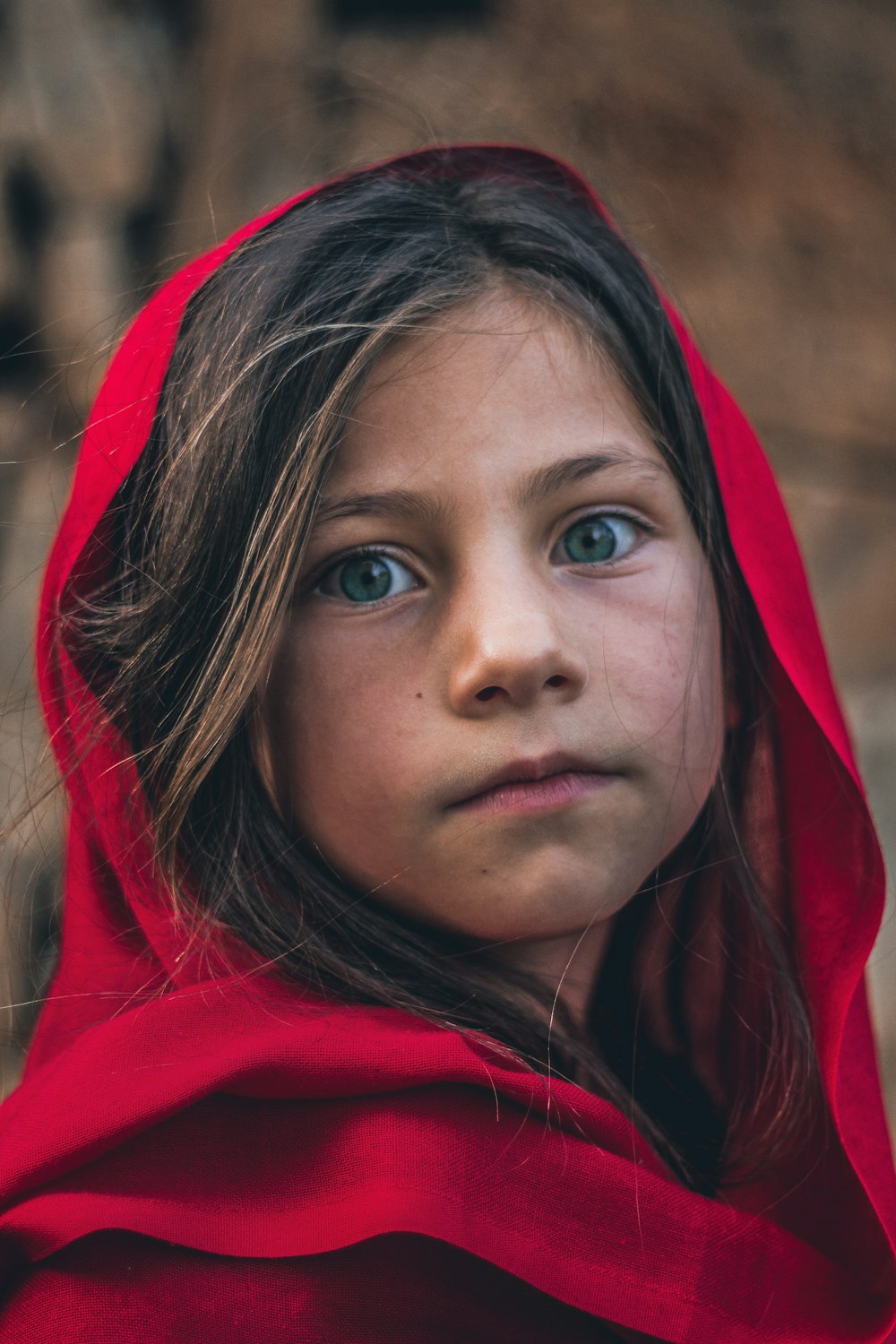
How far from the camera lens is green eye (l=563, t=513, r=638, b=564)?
836 millimetres

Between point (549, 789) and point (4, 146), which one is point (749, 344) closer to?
point (4, 146)

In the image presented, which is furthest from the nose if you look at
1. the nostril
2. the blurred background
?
the blurred background

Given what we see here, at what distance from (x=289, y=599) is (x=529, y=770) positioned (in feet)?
0.62

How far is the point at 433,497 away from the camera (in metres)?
0.78

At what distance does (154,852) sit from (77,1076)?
0.51 feet

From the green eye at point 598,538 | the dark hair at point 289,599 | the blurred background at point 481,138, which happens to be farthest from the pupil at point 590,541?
the blurred background at point 481,138

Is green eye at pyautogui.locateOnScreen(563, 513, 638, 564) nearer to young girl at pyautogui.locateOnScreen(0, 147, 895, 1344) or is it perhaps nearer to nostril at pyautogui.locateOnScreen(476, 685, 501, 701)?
young girl at pyautogui.locateOnScreen(0, 147, 895, 1344)

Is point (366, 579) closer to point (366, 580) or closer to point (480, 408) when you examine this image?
point (366, 580)

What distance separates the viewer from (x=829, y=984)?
0.98 metres

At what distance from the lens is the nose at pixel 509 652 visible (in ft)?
2.42

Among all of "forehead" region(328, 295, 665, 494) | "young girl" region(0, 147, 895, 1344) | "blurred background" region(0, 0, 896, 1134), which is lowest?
"young girl" region(0, 147, 895, 1344)

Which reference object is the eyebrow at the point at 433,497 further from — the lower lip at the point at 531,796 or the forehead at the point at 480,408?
the lower lip at the point at 531,796

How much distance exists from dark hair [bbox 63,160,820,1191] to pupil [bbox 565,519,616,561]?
0.10 meters

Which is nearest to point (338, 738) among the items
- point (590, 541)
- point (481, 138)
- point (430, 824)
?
point (430, 824)
